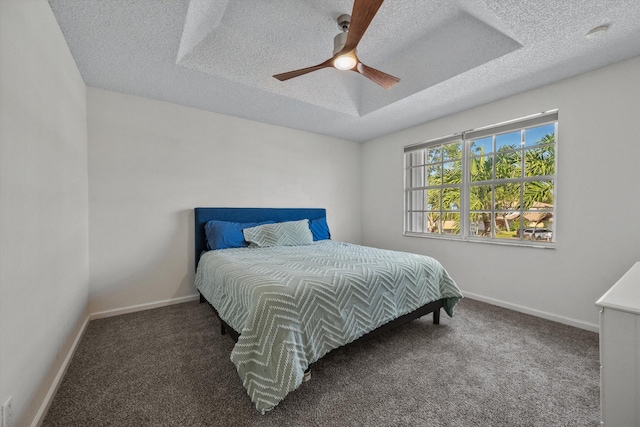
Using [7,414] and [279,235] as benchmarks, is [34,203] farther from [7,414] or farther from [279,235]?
[279,235]

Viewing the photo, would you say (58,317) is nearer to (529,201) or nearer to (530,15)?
(530,15)

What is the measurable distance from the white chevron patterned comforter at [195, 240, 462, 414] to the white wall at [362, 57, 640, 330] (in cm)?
102

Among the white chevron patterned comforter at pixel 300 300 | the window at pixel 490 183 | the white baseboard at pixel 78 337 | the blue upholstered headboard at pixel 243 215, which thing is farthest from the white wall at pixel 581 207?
the white baseboard at pixel 78 337

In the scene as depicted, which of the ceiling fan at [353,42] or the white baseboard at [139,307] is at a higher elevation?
the ceiling fan at [353,42]

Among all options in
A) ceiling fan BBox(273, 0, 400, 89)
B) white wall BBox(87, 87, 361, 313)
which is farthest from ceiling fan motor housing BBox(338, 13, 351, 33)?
white wall BBox(87, 87, 361, 313)

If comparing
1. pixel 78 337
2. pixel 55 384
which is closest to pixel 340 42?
pixel 55 384

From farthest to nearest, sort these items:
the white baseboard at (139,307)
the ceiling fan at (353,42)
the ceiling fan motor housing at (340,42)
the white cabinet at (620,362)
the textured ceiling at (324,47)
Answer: the white baseboard at (139,307) < the ceiling fan motor housing at (340,42) < the textured ceiling at (324,47) < the ceiling fan at (353,42) < the white cabinet at (620,362)

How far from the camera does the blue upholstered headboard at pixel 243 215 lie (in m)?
3.10

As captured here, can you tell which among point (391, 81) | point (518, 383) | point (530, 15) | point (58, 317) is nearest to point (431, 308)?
point (518, 383)

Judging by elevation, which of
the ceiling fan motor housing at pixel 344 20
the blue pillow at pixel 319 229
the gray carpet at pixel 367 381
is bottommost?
the gray carpet at pixel 367 381

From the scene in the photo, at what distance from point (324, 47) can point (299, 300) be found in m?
2.30

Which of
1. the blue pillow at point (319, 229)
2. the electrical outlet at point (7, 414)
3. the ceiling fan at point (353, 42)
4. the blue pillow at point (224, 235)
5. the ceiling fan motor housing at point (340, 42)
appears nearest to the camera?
the electrical outlet at point (7, 414)

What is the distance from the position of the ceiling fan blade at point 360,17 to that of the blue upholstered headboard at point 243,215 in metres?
2.32

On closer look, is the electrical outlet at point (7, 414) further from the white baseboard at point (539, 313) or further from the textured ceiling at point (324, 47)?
the white baseboard at point (539, 313)
